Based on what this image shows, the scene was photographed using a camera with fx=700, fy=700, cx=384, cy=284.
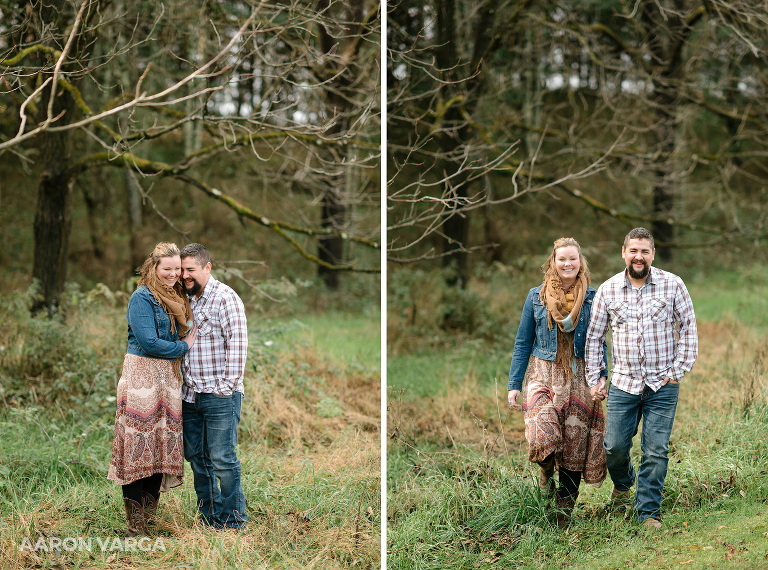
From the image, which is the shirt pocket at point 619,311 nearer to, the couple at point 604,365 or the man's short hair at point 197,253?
the couple at point 604,365

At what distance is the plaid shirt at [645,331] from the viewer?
4266 millimetres

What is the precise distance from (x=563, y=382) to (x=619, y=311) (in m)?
0.56

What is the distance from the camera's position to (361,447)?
21.2 ft

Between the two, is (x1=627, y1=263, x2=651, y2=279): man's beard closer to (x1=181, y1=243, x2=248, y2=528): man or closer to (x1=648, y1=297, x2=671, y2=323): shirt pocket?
(x1=648, y1=297, x2=671, y2=323): shirt pocket

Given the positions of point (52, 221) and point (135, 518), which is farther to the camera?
point (52, 221)

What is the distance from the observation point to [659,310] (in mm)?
4281

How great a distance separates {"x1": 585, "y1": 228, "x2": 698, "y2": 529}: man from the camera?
427 centimetres

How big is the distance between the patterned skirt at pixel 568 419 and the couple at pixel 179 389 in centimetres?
187

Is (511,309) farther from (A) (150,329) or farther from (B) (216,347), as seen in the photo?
(A) (150,329)

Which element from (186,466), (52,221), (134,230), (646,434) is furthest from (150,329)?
(134,230)

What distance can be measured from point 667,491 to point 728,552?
0.83 metres

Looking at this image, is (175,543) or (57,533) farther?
(57,533)

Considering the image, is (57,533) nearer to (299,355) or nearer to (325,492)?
(325,492)

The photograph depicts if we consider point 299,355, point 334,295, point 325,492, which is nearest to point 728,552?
point 325,492
